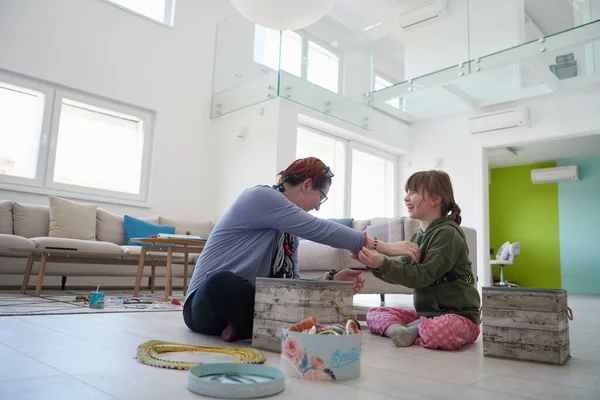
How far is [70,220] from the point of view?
463 cm

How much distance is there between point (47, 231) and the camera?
4590mm

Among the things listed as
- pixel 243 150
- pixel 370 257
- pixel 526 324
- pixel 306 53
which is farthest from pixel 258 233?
pixel 306 53

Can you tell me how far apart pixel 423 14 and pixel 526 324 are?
591 cm

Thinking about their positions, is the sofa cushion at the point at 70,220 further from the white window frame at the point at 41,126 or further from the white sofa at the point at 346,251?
the white sofa at the point at 346,251

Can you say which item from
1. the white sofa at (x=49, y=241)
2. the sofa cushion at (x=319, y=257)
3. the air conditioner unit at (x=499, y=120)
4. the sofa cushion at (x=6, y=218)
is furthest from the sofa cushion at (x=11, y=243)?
the air conditioner unit at (x=499, y=120)

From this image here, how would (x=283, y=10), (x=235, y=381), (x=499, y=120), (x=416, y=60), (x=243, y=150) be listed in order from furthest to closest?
(x=499, y=120)
(x=416, y=60)
(x=243, y=150)
(x=283, y=10)
(x=235, y=381)

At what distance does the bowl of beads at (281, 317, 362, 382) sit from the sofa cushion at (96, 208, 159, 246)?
4.31 meters

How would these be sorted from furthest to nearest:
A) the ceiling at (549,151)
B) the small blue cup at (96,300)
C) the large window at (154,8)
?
the ceiling at (549,151) < the large window at (154,8) < the small blue cup at (96,300)

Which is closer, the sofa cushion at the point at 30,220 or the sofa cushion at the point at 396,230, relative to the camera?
the sofa cushion at the point at 396,230

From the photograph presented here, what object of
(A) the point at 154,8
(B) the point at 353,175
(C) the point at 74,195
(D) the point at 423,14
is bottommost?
(C) the point at 74,195

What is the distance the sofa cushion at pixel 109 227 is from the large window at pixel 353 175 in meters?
2.52

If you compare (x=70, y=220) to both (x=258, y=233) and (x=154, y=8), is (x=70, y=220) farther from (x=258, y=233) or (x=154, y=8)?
(x=258, y=233)

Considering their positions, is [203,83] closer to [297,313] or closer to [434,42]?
[434,42]

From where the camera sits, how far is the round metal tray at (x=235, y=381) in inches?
37.1
